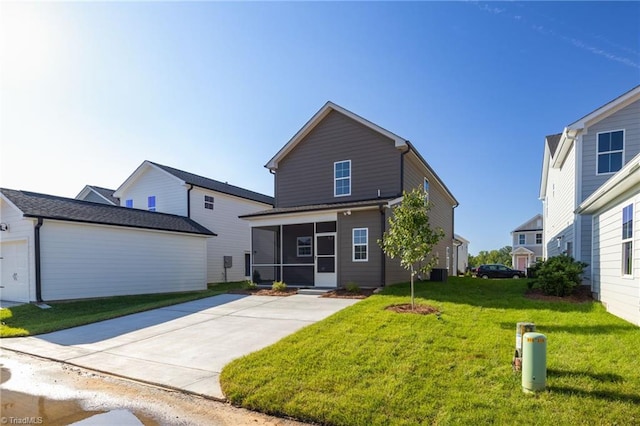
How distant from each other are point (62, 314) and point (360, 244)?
35.2 ft

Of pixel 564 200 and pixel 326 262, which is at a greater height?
pixel 564 200

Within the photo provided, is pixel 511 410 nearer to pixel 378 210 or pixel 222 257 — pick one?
pixel 378 210

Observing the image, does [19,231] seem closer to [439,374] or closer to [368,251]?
[368,251]

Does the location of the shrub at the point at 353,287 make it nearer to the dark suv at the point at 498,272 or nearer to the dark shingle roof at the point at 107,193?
the dark suv at the point at 498,272

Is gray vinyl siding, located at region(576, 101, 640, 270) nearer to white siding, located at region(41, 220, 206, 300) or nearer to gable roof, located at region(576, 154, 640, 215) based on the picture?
gable roof, located at region(576, 154, 640, 215)

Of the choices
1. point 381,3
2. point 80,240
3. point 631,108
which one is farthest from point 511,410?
point 80,240

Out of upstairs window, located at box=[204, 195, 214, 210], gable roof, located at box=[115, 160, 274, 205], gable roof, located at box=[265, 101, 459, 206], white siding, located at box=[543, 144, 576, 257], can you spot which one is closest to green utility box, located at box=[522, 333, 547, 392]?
white siding, located at box=[543, 144, 576, 257]

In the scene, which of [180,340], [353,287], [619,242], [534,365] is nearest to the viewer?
[534,365]

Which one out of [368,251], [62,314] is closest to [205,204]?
[62,314]

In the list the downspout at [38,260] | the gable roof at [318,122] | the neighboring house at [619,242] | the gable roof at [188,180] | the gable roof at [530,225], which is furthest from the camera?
the gable roof at [530,225]

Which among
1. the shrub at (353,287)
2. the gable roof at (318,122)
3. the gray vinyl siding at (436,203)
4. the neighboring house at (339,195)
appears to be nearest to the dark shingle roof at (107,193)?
the gable roof at (318,122)

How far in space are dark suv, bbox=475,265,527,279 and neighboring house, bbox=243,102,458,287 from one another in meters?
13.3

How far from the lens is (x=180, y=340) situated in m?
7.78

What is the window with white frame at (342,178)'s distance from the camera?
16.4m
